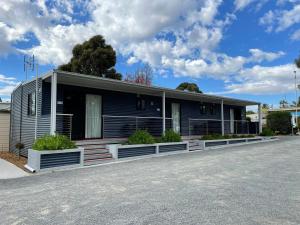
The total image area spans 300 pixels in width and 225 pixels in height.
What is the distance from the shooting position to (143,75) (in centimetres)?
3148

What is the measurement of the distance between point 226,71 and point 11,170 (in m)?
24.5

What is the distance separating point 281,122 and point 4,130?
24.1 m

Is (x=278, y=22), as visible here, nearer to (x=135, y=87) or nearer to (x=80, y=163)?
(x=135, y=87)

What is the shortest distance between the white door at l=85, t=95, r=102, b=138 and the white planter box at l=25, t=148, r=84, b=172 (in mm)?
3073

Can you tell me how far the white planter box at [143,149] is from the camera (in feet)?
32.6

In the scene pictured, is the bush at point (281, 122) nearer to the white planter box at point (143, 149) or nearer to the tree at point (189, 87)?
the tree at point (189, 87)

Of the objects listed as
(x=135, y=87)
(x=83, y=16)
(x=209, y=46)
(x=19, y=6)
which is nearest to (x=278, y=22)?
(x=209, y=46)

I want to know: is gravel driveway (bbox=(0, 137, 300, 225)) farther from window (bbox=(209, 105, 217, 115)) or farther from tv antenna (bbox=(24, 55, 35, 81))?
window (bbox=(209, 105, 217, 115))

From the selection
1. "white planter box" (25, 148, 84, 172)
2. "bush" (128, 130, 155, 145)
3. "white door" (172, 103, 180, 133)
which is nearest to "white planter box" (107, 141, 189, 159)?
"bush" (128, 130, 155, 145)

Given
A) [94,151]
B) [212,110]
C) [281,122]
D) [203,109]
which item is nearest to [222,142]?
[203,109]

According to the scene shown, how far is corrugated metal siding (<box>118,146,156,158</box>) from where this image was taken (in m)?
10.0

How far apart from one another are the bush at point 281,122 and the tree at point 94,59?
52.8 feet

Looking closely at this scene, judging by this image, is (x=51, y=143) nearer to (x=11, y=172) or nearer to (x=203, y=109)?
(x=11, y=172)

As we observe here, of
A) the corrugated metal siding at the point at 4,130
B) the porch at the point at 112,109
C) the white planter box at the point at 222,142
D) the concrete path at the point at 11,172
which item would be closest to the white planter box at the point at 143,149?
the porch at the point at 112,109
